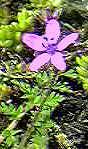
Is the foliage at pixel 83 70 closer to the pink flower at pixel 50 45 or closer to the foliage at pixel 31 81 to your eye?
the foliage at pixel 31 81

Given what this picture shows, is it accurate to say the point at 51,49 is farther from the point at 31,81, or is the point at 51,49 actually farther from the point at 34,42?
the point at 31,81

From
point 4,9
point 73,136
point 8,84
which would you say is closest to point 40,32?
point 4,9

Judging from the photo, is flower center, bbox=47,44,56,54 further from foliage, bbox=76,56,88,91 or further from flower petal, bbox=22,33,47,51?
foliage, bbox=76,56,88,91

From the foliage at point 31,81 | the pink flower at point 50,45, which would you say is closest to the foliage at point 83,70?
the foliage at point 31,81

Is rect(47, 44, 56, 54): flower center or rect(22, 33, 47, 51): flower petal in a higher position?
rect(22, 33, 47, 51): flower petal

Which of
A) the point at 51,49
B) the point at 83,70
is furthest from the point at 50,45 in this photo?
the point at 83,70

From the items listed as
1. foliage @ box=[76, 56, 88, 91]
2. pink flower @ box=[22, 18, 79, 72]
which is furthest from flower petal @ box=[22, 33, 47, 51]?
foliage @ box=[76, 56, 88, 91]

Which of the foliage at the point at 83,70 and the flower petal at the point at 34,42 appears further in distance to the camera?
the foliage at the point at 83,70

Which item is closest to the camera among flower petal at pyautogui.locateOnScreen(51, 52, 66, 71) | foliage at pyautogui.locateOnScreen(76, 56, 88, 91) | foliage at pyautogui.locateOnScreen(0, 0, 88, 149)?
flower petal at pyautogui.locateOnScreen(51, 52, 66, 71)

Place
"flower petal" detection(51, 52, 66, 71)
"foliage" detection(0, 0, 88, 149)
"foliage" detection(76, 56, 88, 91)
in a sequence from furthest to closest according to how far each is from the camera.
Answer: "foliage" detection(76, 56, 88, 91) → "foliage" detection(0, 0, 88, 149) → "flower petal" detection(51, 52, 66, 71)
